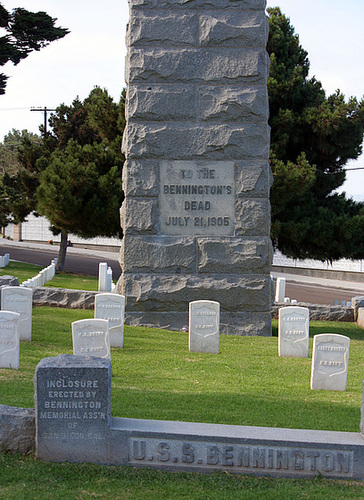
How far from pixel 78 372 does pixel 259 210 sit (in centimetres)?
731

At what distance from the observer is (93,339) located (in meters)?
7.88

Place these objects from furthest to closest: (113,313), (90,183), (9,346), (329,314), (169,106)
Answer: (90,183) → (329,314) → (169,106) → (113,313) → (9,346)

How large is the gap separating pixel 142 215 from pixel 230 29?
3.76 meters

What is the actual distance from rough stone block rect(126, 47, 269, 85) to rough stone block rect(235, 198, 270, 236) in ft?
7.36

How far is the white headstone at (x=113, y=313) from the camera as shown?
368 inches

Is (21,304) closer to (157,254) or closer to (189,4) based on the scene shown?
(157,254)

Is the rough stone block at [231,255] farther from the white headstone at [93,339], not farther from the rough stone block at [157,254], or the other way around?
the white headstone at [93,339]

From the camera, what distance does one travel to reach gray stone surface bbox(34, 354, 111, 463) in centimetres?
471

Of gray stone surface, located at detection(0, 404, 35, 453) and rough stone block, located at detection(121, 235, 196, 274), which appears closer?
gray stone surface, located at detection(0, 404, 35, 453)

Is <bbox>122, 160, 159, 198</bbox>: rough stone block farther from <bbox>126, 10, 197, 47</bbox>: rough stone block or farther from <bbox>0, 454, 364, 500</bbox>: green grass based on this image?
<bbox>0, 454, 364, 500</bbox>: green grass

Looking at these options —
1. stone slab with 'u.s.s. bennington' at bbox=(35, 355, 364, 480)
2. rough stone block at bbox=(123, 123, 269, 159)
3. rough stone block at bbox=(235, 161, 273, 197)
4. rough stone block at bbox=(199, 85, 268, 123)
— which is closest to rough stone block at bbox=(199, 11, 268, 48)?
rough stone block at bbox=(199, 85, 268, 123)

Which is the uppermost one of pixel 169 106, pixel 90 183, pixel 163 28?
pixel 163 28

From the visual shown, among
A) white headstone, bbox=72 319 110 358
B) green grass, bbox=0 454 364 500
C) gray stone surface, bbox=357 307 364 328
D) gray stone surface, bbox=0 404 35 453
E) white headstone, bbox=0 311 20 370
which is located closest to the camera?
green grass, bbox=0 454 364 500

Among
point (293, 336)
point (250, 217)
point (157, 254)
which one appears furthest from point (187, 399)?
point (250, 217)
